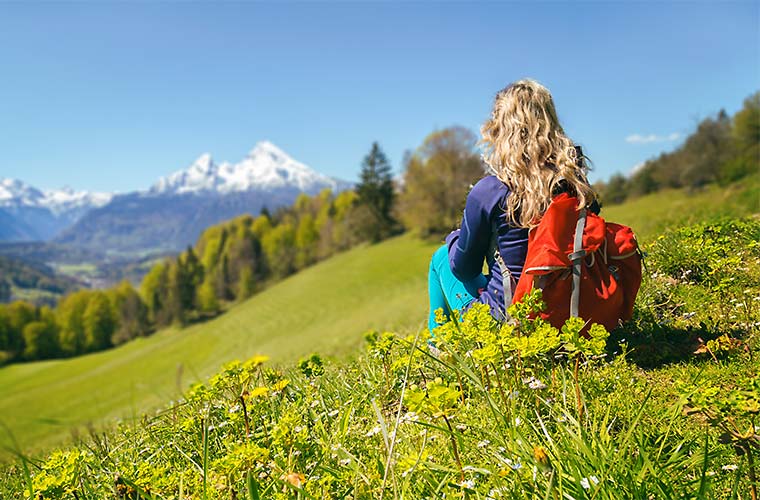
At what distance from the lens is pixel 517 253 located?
10.7ft

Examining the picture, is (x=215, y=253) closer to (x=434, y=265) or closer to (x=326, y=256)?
(x=326, y=256)

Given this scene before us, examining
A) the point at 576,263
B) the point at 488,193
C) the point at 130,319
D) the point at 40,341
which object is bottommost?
the point at 40,341

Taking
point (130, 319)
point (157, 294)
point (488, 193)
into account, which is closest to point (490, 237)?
point (488, 193)

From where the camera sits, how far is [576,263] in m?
2.83

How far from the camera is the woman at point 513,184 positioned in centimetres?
312

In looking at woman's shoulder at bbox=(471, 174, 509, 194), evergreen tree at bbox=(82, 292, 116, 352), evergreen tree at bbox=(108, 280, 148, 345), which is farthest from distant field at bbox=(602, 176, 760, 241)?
evergreen tree at bbox=(82, 292, 116, 352)

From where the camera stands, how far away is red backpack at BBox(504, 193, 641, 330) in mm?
2820

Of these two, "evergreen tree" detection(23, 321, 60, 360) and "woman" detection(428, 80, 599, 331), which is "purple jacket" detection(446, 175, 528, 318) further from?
"evergreen tree" detection(23, 321, 60, 360)

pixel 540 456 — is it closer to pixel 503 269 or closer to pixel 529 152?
pixel 503 269

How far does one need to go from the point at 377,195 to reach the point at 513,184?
230ft

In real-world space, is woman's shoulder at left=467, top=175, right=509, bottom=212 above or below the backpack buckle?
above

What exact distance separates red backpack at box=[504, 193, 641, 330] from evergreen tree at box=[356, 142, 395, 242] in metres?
69.1

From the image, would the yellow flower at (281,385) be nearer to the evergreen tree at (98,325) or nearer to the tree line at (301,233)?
the tree line at (301,233)

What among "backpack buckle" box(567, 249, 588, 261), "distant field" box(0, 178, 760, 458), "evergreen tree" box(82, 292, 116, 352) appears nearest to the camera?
"backpack buckle" box(567, 249, 588, 261)
